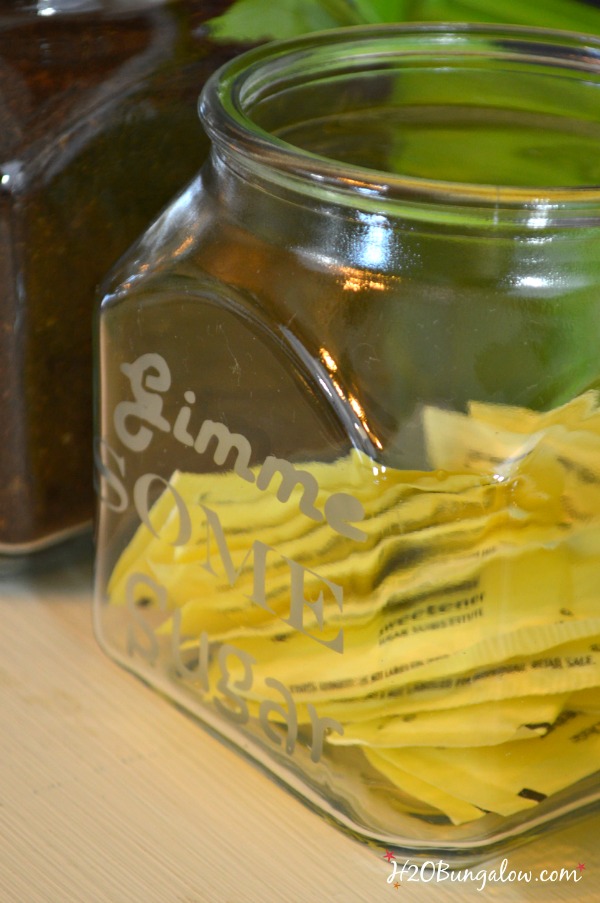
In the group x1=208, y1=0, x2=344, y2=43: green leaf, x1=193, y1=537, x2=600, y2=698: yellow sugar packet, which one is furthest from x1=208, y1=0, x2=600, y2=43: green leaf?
x1=193, y1=537, x2=600, y2=698: yellow sugar packet

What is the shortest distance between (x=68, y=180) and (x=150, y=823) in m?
0.22

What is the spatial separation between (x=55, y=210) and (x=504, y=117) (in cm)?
17

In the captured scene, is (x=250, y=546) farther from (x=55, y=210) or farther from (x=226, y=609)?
(x=55, y=210)

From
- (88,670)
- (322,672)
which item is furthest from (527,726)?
(88,670)

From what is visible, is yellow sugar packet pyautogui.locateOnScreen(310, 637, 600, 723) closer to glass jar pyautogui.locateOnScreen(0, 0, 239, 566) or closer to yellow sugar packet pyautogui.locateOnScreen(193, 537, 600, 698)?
yellow sugar packet pyautogui.locateOnScreen(193, 537, 600, 698)

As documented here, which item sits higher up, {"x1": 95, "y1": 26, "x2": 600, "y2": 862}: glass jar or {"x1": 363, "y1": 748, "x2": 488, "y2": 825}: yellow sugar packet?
{"x1": 95, "y1": 26, "x2": 600, "y2": 862}: glass jar

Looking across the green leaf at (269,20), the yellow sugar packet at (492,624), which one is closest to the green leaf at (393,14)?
the green leaf at (269,20)

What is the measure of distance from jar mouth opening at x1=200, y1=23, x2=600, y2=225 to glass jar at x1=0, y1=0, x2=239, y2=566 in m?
0.04

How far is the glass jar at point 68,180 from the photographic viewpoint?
387mm

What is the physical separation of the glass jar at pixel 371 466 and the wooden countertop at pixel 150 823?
11 mm

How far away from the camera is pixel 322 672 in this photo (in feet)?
1.13

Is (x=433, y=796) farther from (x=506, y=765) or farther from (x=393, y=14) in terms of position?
(x=393, y=14)

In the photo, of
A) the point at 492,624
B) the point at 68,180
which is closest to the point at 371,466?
the point at 492,624

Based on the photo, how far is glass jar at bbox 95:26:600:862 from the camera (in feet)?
1.01
